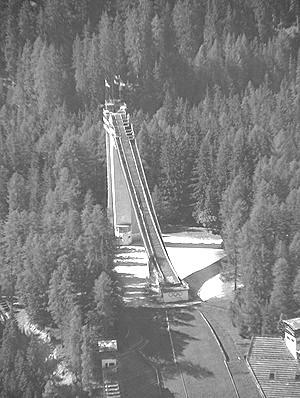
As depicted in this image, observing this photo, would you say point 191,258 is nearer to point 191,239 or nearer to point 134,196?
point 191,239

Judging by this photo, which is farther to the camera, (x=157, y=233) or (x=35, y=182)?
(x=35, y=182)

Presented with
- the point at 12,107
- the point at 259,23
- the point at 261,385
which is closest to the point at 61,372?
the point at 261,385

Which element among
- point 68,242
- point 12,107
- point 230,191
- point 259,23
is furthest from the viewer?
point 259,23

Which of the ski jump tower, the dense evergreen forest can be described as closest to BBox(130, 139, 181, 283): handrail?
the ski jump tower

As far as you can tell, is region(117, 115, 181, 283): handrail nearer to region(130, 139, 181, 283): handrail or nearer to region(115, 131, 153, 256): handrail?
region(130, 139, 181, 283): handrail

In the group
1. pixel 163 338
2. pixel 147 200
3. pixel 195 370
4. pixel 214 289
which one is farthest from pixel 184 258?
pixel 195 370

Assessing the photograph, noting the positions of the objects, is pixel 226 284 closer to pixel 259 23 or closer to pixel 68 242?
pixel 68 242

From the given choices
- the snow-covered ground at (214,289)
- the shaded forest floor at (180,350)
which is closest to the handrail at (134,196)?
the shaded forest floor at (180,350)
